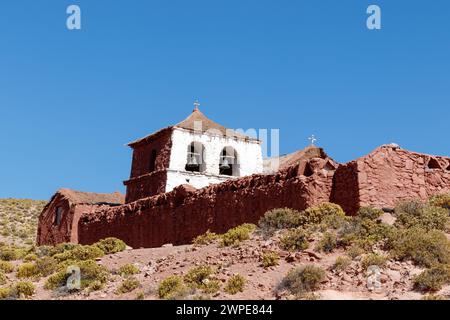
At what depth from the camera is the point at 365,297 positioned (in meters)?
12.8

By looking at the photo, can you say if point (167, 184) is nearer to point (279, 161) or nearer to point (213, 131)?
point (213, 131)

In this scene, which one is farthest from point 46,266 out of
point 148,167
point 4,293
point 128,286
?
point 148,167

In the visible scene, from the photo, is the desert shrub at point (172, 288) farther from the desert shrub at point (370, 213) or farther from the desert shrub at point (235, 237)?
the desert shrub at point (370, 213)

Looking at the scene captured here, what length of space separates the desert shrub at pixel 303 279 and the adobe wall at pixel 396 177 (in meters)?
4.79

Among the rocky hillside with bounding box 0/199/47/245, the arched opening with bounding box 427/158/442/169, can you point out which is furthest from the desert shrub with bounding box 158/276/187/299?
the rocky hillside with bounding box 0/199/47/245

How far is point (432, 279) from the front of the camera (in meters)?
12.8

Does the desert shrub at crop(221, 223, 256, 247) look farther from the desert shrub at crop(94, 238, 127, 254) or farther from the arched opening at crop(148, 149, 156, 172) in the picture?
the arched opening at crop(148, 149, 156, 172)

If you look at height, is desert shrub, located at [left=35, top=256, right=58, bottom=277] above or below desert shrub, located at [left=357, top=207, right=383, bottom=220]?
below

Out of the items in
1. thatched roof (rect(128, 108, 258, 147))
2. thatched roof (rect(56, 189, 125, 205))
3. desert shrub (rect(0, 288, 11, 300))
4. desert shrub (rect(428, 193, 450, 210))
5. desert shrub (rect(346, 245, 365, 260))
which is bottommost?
desert shrub (rect(0, 288, 11, 300))

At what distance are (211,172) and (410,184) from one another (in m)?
20.0

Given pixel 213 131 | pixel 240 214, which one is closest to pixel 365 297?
pixel 240 214

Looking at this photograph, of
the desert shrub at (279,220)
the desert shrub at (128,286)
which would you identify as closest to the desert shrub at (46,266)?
the desert shrub at (128,286)

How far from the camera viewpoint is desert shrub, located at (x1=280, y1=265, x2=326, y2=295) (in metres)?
13.3

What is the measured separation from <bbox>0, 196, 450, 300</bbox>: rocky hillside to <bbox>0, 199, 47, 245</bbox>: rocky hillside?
100 feet
